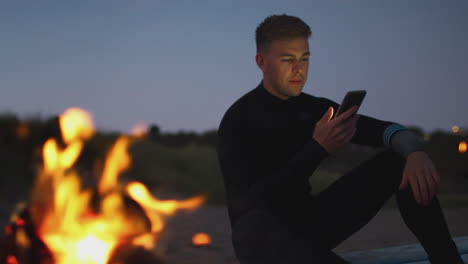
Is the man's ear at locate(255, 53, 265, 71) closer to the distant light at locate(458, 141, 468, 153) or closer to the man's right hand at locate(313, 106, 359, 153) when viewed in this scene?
the man's right hand at locate(313, 106, 359, 153)

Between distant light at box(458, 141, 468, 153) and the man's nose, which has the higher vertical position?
the man's nose

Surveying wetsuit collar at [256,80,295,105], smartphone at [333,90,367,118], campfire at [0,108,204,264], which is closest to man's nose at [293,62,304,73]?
wetsuit collar at [256,80,295,105]

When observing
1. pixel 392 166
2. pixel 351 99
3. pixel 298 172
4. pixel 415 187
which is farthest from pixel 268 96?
pixel 415 187

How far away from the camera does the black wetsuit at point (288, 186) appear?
1.82 meters

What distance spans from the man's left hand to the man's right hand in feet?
1.07

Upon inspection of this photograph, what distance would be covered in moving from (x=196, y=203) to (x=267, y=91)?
6.72 m

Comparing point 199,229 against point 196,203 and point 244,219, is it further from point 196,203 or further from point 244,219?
point 244,219

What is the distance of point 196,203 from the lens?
28.6 feet

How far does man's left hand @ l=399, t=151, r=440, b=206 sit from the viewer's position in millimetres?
1855

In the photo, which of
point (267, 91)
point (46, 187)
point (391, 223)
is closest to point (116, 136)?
point (46, 187)

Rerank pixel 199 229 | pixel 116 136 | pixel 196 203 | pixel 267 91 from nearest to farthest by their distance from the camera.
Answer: pixel 267 91, pixel 199 229, pixel 196 203, pixel 116 136

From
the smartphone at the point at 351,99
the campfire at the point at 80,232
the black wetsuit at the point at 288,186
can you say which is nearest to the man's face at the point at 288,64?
the black wetsuit at the point at 288,186

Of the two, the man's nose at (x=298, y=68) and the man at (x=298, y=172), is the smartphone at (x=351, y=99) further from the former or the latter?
the man's nose at (x=298, y=68)

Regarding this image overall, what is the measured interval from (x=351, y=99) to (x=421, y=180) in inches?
18.7
